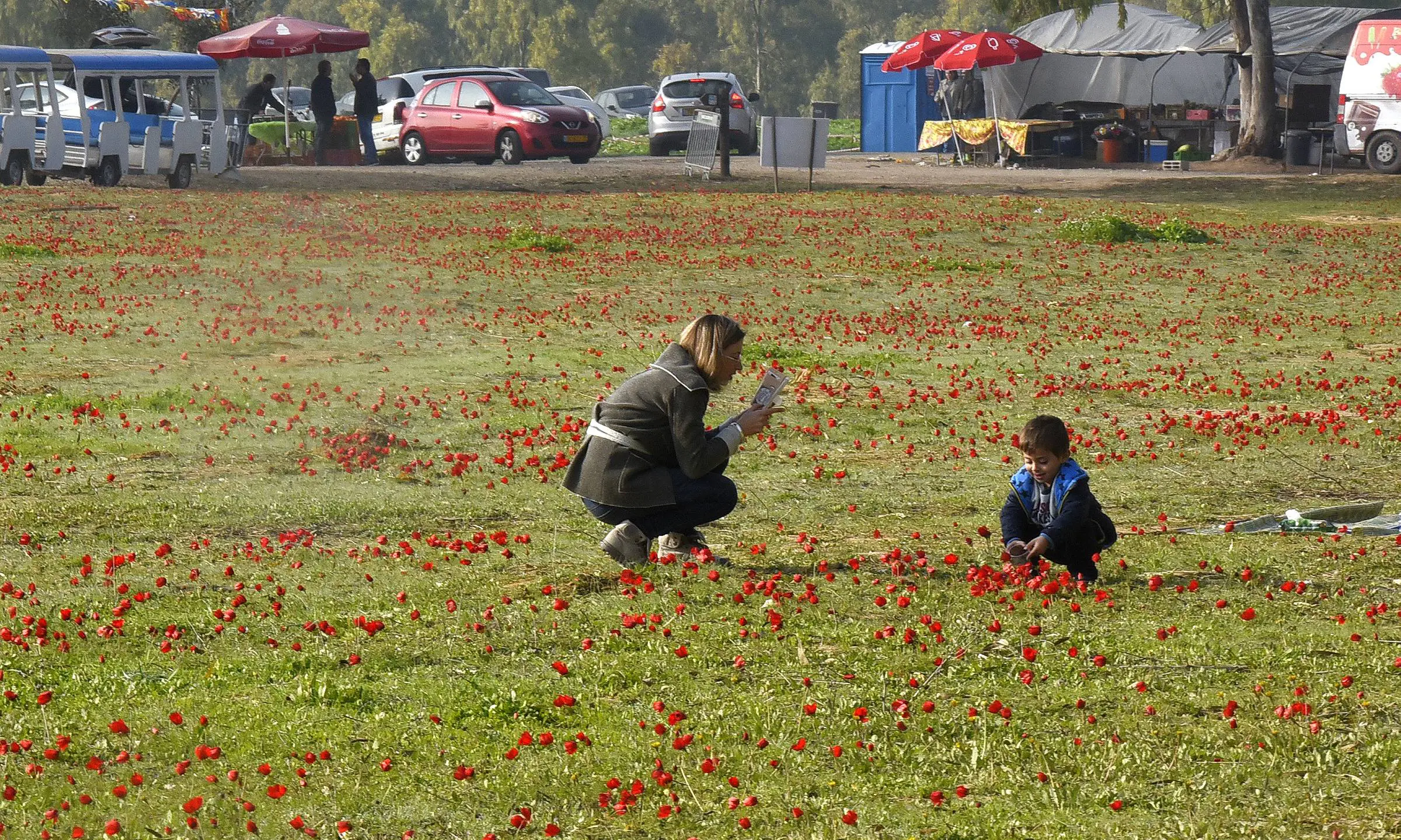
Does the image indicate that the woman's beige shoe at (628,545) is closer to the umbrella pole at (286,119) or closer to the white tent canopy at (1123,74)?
the umbrella pole at (286,119)

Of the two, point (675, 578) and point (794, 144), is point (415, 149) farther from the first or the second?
point (675, 578)

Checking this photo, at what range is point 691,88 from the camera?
4256cm

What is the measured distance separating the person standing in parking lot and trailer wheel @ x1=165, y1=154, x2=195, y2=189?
6.26 metres

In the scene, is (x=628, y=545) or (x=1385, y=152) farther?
(x=1385, y=152)

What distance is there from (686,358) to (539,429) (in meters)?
4.28

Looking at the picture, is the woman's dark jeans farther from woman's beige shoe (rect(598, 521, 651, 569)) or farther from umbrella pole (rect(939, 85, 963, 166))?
umbrella pole (rect(939, 85, 963, 166))

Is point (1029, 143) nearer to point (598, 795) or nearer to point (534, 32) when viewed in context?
point (598, 795)

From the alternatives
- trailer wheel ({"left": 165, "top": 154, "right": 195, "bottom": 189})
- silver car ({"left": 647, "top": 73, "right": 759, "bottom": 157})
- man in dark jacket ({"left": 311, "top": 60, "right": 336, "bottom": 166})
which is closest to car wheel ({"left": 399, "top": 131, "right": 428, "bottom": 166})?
man in dark jacket ({"left": 311, "top": 60, "right": 336, "bottom": 166})

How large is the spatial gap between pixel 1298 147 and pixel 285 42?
2349cm

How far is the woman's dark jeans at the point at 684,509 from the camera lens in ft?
25.3

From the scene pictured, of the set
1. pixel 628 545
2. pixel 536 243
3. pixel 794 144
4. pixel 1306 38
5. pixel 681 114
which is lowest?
pixel 628 545

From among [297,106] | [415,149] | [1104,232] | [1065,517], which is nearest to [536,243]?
[1104,232]

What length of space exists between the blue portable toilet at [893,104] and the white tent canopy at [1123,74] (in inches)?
144


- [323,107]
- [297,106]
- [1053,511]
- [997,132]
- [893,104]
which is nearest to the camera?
[1053,511]
